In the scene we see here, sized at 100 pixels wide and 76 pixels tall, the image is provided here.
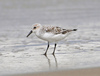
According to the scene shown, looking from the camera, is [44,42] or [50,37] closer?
[50,37]

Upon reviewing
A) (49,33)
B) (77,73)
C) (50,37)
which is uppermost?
(49,33)

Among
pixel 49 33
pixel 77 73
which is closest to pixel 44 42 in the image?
pixel 49 33

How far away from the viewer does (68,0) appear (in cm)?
1744

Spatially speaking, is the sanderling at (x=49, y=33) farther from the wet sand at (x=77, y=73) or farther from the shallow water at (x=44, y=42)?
the wet sand at (x=77, y=73)

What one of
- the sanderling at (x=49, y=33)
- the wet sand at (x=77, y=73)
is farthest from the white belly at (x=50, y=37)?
the wet sand at (x=77, y=73)

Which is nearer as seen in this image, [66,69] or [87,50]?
[66,69]

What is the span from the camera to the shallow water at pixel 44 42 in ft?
20.2

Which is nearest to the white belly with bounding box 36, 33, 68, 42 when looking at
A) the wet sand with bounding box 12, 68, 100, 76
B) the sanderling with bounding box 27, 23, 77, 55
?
the sanderling with bounding box 27, 23, 77, 55

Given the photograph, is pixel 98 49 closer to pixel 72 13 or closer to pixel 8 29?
pixel 8 29

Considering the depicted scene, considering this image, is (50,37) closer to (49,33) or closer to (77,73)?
(49,33)

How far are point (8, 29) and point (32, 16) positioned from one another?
2.93m

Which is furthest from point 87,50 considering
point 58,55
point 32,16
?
point 32,16

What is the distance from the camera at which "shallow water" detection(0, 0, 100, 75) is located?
617 centimetres

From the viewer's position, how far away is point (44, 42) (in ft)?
28.7
